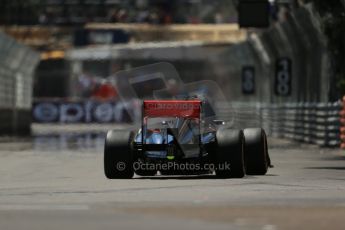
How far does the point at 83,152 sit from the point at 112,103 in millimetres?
43279

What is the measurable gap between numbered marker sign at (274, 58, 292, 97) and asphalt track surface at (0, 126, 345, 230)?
16.1 metres

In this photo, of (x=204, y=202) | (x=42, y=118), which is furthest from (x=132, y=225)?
(x=42, y=118)

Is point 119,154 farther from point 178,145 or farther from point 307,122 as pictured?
point 307,122

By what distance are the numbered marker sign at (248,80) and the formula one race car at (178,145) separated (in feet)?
94.0

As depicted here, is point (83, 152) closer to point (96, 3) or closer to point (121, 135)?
point (121, 135)

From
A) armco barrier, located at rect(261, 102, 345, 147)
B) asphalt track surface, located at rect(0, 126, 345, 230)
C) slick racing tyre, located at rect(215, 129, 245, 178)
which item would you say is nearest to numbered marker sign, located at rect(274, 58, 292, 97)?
armco barrier, located at rect(261, 102, 345, 147)

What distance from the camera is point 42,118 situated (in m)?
69.5

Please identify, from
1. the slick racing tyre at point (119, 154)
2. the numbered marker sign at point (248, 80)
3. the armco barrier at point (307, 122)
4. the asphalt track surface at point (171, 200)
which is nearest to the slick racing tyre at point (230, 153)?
the asphalt track surface at point (171, 200)

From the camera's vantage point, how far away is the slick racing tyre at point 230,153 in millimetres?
15672

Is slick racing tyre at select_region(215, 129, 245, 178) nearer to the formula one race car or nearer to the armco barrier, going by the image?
the formula one race car

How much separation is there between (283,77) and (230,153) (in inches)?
808

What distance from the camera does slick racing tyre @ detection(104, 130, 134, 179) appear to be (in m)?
15.9

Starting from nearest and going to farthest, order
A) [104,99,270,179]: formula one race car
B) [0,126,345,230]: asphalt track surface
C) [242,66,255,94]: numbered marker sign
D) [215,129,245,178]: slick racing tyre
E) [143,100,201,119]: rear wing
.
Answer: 1. [0,126,345,230]: asphalt track surface
2. [215,129,245,178]: slick racing tyre
3. [104,99,270,179]: formula one race car
4. [143,100,201,119]: rear wing
5. [242,66,255,94]: numbered marker sign

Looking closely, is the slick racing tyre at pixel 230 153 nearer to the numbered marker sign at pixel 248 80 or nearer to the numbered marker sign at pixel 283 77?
the numbered marker sign at pixel 283 77
